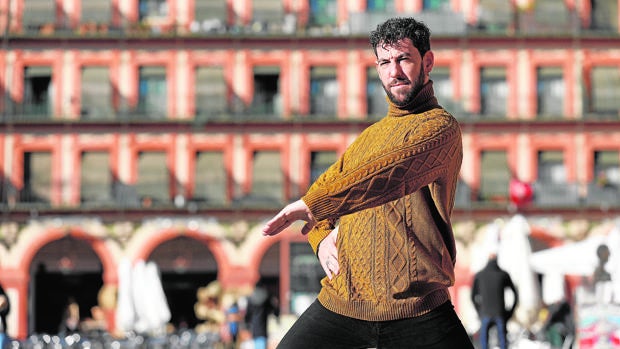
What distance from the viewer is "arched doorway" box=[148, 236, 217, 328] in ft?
151

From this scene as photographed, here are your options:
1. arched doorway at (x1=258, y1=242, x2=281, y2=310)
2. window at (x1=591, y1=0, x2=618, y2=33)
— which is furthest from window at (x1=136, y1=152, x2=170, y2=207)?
window at (x1=591, y1=0, x2=618, y2=33)

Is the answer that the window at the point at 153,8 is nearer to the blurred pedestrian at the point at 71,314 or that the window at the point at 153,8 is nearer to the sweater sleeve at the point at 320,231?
the blurred pedestrian at the point at 71,314

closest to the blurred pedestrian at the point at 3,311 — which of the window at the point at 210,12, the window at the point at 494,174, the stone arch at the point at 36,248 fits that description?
the stone arch at the point at 36,248

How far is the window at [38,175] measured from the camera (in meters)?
45.5

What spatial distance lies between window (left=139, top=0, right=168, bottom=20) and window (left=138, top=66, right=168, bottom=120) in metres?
2.30

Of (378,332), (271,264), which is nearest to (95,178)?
(271,264)

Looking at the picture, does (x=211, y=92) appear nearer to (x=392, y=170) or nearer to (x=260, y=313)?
(x=260, y=313)

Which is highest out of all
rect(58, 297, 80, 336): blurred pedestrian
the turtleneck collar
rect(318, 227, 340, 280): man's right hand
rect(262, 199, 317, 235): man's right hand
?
the turtleneck collar

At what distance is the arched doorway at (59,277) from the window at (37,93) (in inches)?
180

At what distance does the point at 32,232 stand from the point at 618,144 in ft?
68.4

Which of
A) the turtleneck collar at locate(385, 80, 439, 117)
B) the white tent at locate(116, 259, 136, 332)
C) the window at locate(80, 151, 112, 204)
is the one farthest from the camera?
the window at locate(80, 151, 112, 204)

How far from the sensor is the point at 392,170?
154 inches

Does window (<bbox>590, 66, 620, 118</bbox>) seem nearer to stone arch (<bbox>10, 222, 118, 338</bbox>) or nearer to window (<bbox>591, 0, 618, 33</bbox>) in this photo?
window (<bbox>591, 0, 618, 33</bbox>)

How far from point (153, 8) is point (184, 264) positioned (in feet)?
31.4
